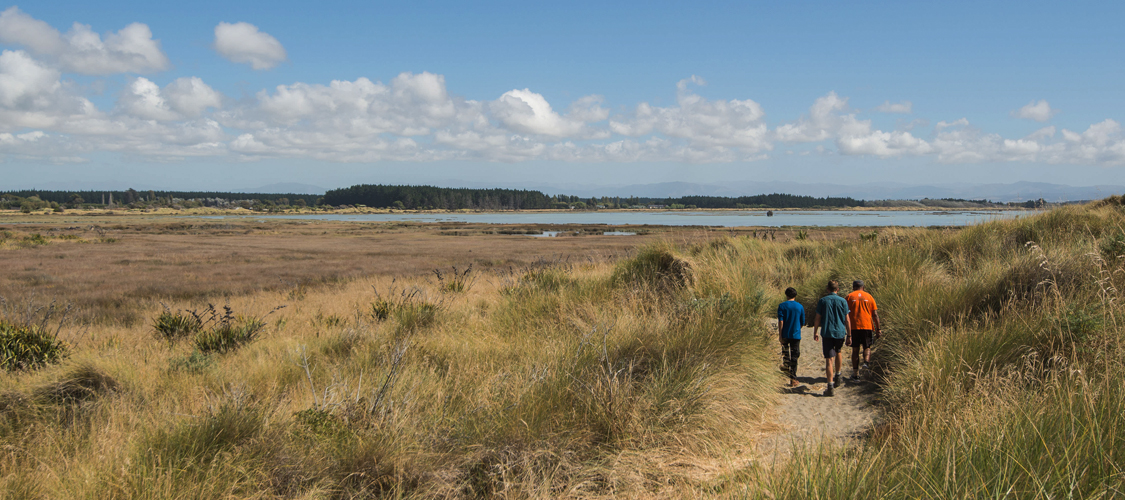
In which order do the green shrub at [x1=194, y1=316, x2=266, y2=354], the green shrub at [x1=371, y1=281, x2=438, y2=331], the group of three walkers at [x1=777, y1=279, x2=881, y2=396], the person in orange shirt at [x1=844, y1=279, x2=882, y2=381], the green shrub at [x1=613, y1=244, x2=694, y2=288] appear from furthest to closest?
the green shrub at [x1=613, y1=244, x2=694, y2=288] < the green shrub at [x1=371, y1=281, x2=438, y2=331] < the green shrub at [x1=194, y1=316, x2=266, y2=354] < the person in orange shirt at [x1=844, y1=279, x2=882, y2=381] < the group of three walkers at [x1=777, y1=279, x2=881, y2=396]

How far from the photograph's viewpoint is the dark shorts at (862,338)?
8.27 m

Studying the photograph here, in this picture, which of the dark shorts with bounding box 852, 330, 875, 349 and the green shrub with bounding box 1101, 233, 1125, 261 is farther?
the green shrub with bounding box 1101, 233, 1125, 261

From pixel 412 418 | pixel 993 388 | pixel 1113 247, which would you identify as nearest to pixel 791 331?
pixel 993 388

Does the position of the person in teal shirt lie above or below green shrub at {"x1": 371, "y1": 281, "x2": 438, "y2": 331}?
above

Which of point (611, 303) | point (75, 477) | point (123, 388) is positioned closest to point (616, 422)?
point (75, 477)

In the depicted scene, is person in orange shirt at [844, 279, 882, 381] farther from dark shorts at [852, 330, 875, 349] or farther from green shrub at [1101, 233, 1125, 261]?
green shrub at [1101, 233, 1125, 261]

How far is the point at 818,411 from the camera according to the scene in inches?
270

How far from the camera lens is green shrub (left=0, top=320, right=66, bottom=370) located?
777 cm

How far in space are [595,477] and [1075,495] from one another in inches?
125

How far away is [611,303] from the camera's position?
10.3 m

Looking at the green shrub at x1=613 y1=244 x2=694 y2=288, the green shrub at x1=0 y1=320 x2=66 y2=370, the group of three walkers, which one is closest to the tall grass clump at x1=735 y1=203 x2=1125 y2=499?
the group of three walkers

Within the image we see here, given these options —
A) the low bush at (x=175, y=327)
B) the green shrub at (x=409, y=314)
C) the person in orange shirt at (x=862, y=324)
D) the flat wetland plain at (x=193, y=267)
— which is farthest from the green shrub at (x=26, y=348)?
the person in orange shirt at (x=862, y=324)

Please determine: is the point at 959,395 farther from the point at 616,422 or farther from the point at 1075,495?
the point at 616,422

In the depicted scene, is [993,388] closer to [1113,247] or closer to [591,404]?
[591,404]
